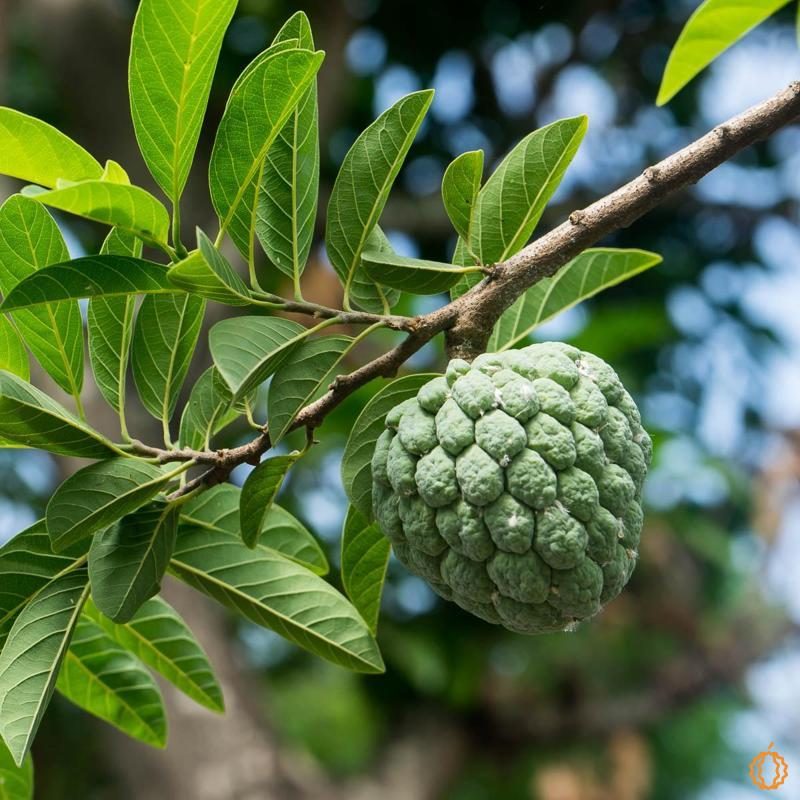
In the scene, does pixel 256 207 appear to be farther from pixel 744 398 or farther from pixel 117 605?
pixel 744 398

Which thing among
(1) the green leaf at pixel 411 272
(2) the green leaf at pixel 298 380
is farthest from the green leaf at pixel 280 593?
(1) the green leaf at pixel 411 272

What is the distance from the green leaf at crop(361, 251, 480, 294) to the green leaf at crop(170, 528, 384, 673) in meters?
0.36

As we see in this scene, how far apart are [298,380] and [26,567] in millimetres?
341

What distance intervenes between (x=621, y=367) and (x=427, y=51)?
1.91 meters

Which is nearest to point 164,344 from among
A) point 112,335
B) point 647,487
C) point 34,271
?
point 112,335

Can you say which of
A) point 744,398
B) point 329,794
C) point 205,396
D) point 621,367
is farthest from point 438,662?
point 205,396

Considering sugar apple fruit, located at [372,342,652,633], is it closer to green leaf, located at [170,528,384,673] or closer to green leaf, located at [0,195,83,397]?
green leaf, located at [170,528,384,673]

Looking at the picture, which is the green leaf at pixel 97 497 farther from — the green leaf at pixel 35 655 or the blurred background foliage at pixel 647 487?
the blurred background foliage at pixel 647 487

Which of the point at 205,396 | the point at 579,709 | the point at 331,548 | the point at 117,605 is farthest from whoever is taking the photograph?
the point at 579,709

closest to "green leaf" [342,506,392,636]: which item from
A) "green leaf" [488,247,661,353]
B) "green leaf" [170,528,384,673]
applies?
"green leaf" [170,528,384,673]

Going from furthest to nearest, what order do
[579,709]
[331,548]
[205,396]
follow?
[579,709]
[331,548]
[205,396]

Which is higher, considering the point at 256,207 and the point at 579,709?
the point at 256,207

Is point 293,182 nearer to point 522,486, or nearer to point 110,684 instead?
point 522,486

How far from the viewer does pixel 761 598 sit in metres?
5.15
